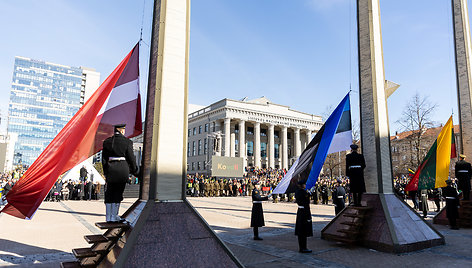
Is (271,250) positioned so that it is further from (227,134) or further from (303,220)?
(227,134)

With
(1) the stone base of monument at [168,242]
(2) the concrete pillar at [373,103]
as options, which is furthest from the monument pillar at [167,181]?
(2) the concrete pillar at [373,103]

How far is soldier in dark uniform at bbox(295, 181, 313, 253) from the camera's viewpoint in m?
6.96

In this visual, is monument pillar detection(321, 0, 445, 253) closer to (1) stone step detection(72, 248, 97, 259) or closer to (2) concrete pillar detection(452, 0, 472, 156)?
(1) stone step detection(72, 248, 97, 259)

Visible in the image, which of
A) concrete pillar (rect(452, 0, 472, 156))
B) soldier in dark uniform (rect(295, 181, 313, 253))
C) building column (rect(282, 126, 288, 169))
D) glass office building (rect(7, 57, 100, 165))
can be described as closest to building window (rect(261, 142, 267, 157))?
building column (rect(282, 126, 288, 169))

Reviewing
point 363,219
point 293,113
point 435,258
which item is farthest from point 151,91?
point 293,113

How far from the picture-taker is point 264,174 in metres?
47.1

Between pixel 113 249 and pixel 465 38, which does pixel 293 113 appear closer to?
pixel 465 38

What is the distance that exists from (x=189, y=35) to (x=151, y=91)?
133 centimetres

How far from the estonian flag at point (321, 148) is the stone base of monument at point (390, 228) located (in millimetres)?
1543

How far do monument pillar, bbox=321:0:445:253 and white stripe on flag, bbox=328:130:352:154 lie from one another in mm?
417

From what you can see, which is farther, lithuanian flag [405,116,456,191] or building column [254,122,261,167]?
building column [254,122,261,167]

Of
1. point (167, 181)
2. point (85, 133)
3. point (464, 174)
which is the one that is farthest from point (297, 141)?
point (85, 133)

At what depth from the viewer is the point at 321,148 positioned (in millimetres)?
8484

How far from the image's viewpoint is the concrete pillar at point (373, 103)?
830 centimetres
